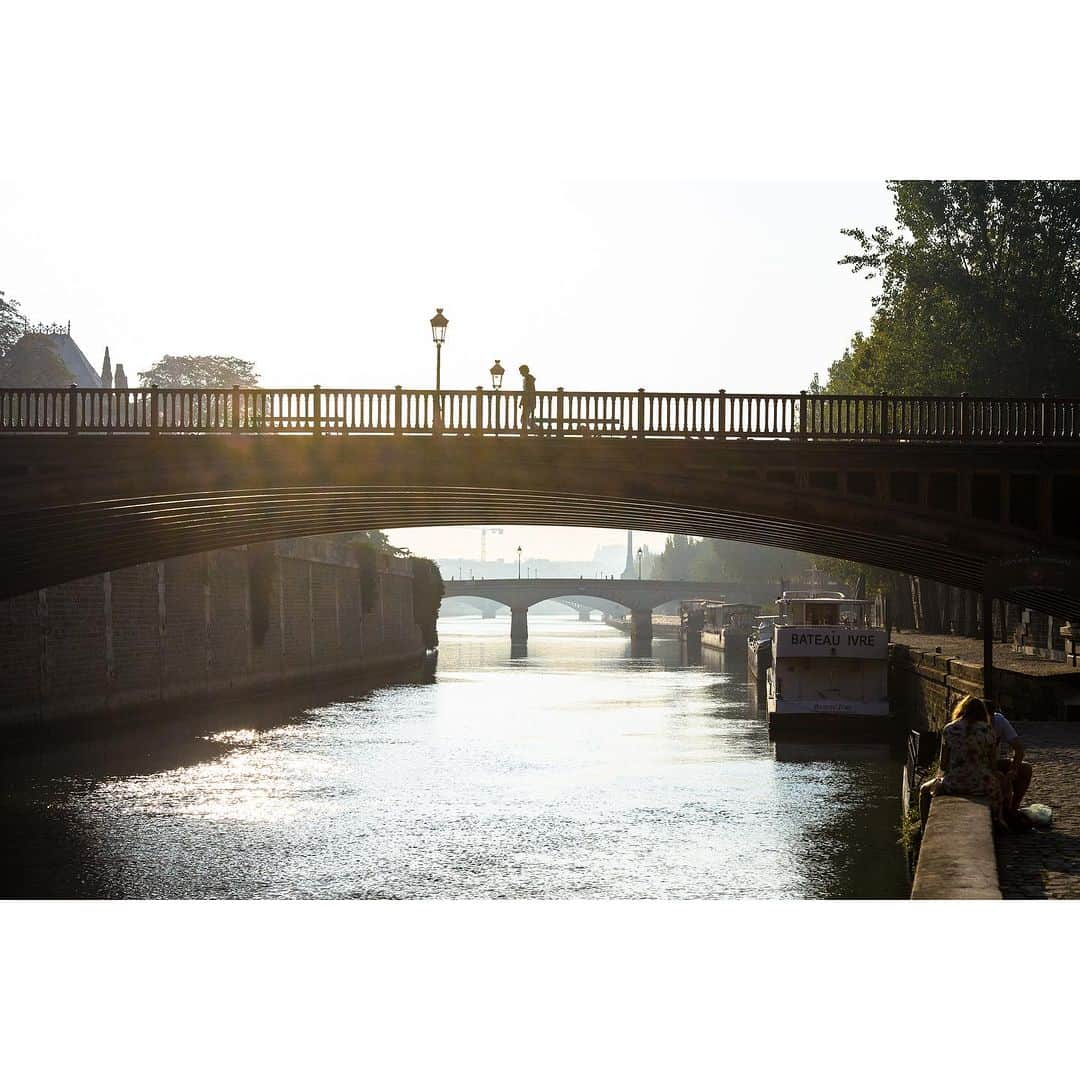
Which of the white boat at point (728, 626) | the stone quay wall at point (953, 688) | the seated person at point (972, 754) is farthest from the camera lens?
the white boat at point (728, 626)

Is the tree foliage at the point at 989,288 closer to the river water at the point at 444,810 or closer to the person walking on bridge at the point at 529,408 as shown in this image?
the river water at the point at 444,810

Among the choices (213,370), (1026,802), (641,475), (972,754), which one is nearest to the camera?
(972,754)

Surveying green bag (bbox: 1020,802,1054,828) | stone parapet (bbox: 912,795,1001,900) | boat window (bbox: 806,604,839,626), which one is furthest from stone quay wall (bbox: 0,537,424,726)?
green bag (bbox: 1020,802,1054,828)

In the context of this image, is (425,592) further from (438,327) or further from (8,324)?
(438,327)

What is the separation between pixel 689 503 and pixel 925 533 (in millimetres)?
4249

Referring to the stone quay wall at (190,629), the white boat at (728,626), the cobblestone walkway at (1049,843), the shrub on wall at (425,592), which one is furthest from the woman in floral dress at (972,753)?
the white boat at (728,626)

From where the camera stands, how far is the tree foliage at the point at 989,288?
46.5 m

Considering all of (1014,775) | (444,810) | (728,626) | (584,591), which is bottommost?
(728,626)

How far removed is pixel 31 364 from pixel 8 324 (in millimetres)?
2376

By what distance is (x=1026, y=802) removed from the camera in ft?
53.2

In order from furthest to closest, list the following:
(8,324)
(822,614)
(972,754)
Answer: (8,324) → (822,614) → (972,754)

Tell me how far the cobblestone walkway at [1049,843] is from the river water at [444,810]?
2.33 metres

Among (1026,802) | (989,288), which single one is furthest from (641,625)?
(1026,802)

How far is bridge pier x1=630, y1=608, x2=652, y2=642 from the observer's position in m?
132
